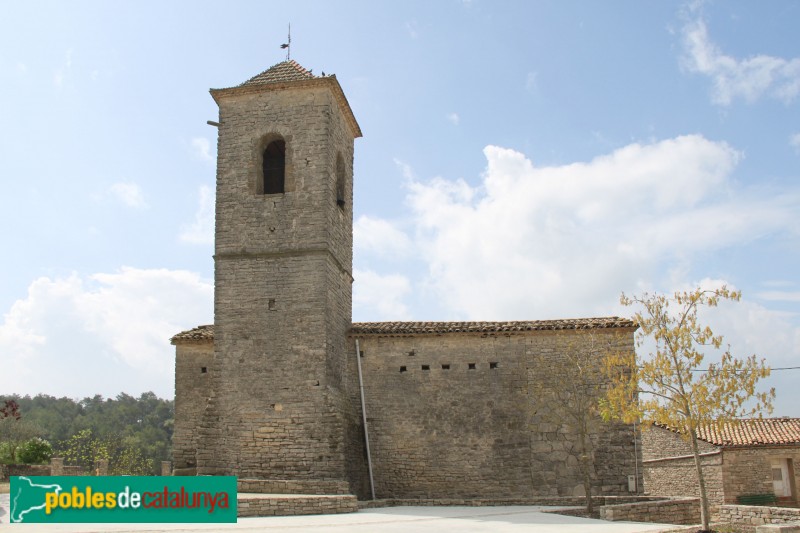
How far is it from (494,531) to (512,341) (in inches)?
305

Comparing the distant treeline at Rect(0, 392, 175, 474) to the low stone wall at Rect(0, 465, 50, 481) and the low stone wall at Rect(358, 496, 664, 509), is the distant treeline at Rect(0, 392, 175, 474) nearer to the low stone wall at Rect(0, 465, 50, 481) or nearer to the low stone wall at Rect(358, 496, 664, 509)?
the low stone wall at Rect(0, 465, 50, 481)

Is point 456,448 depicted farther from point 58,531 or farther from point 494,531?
point 58,531

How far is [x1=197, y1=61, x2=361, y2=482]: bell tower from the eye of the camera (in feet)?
54.0

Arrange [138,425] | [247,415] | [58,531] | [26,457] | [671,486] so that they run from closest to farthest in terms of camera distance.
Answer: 1. [58,531]
2. [247,415]
3. [26,457]
4. [671,486]
5. [138,425]

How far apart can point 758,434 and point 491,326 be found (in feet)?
42.8

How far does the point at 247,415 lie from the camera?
16734 mm

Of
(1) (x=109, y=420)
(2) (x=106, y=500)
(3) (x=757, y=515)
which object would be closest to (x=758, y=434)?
(3) (x=757, y=515)

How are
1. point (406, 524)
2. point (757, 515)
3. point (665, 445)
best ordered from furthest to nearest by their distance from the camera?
point (665, 445), point (757, 515), point (406, 524)

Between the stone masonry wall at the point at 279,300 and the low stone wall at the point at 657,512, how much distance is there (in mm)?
5946

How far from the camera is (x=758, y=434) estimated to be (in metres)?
25.0

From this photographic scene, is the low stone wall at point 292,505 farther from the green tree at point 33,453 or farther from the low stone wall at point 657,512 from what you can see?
the green tree at point 33,453

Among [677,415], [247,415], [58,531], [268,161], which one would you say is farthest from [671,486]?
[58,531]

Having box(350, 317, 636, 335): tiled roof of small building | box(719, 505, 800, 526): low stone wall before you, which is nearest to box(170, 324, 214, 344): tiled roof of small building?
box(350, 317, 636, 335): tiled roof of small building

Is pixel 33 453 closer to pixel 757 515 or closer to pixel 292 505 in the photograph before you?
pixel 292 505
